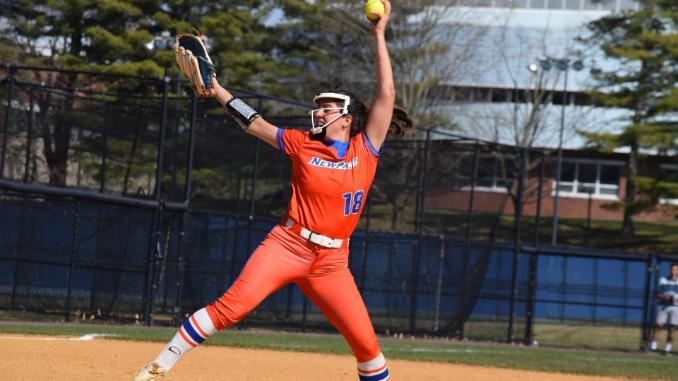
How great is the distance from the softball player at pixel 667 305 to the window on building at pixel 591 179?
1196 inches

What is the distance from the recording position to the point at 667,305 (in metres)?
20.7

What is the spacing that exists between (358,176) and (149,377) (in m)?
1.77

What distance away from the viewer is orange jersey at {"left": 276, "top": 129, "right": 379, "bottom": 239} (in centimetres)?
664

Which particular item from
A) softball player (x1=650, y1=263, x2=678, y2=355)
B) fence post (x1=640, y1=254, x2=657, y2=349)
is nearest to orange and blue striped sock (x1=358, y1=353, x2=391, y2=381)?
softball player (x1=650, y1=263, x2=678, y2=355)

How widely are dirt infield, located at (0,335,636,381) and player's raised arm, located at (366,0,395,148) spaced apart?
10.8 ft

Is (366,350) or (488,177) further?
(488,177)

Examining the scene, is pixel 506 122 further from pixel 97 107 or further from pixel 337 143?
→ pixel 337 143

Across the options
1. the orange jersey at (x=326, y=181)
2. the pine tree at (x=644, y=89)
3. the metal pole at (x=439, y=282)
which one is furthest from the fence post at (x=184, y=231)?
the pine tree at (x=644, y=89)

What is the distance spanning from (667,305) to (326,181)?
15.6m

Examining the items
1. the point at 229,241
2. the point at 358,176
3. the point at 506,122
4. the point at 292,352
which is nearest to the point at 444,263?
the point at 229,241

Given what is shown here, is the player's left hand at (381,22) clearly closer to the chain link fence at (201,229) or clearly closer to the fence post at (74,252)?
the chain link fence at (201,229)

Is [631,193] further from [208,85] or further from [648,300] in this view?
[208,85]

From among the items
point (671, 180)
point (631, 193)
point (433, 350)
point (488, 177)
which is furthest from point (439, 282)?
point (631, 193)

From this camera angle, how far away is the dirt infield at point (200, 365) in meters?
9.17
